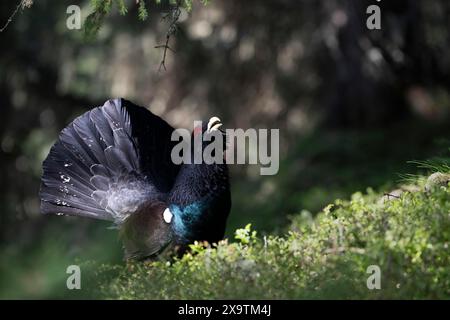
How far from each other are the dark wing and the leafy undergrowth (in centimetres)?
141

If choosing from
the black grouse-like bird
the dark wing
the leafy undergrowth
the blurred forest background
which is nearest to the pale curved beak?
the black grouse-like bird

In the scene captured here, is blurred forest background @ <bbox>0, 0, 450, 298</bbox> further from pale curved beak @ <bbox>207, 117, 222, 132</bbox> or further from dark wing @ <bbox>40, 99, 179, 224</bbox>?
pale curved beak @ <bbox>207, 117, 222, 132</bbox>

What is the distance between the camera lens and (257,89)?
42.5 feet

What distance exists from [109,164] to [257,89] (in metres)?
6.62

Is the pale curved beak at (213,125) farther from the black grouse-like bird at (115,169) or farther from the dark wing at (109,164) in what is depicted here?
the dark wing at (109,164)

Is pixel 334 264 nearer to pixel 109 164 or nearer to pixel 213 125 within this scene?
pixel 213 125

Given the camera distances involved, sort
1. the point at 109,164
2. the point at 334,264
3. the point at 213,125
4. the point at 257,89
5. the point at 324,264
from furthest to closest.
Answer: the point at 257,89 < the point at 109,164 < the point at 213,125 < the point at 324,264 < the point at 334,264

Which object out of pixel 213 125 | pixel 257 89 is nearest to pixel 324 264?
pixel 213 125

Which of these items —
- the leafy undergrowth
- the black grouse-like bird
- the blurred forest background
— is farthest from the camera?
the blurred forest background

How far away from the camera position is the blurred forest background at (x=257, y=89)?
11031 millimetres

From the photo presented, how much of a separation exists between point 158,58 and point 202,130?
309 inches

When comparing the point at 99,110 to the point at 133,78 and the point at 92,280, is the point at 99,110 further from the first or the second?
the point at 133,78

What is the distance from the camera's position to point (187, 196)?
5.84 metres

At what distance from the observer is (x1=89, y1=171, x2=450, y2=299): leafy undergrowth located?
434 cm
